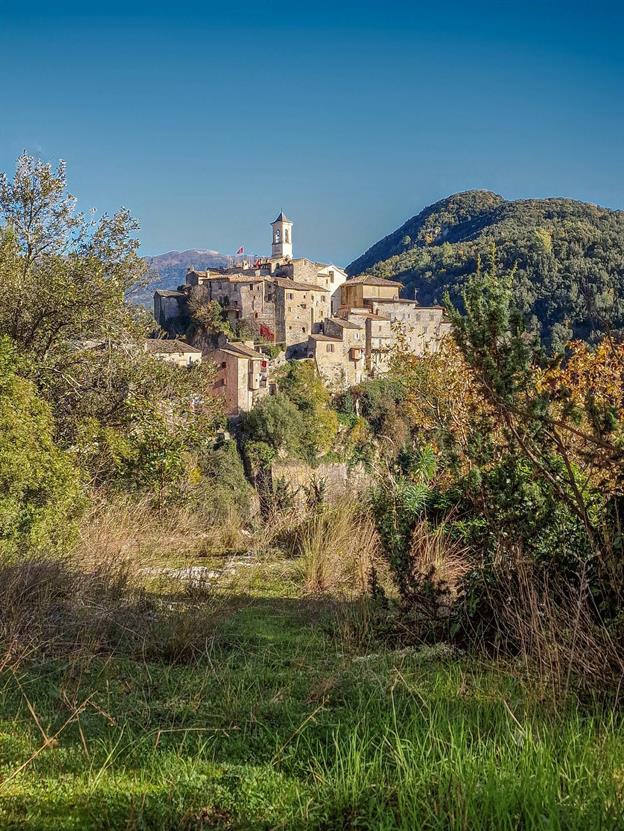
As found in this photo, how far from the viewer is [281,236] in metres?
78.1

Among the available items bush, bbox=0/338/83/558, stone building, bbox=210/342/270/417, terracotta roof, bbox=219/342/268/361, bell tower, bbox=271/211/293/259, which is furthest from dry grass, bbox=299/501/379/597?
bell tower, bbox=271/211/293/259

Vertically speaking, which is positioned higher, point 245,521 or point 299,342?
point 299,342

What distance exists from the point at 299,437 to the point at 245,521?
118 ft

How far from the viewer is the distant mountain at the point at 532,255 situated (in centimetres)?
509

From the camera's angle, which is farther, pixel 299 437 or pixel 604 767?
pixel 299 437

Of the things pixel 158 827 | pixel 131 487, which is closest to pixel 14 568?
pixel 158 827

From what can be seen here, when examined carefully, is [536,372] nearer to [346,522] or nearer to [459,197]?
[346,522]

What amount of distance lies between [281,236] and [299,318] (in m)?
24.1

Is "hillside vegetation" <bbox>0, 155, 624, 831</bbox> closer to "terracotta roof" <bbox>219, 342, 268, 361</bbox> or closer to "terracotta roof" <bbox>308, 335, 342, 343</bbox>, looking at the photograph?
"terracotta roof" <bbox>219, 342, 268, 361</bbox>

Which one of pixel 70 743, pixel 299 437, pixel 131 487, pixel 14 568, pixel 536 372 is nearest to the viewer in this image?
pixel 70 743

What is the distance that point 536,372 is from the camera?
12.0ft

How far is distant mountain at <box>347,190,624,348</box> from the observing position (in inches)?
200

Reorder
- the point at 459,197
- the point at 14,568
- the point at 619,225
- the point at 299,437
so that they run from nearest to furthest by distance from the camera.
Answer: the point at 14,568 → the point at 299,437 → the point at 619,225 → the point at 459,197

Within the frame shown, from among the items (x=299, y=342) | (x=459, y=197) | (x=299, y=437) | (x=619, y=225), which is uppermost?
(x=459, y=197)
